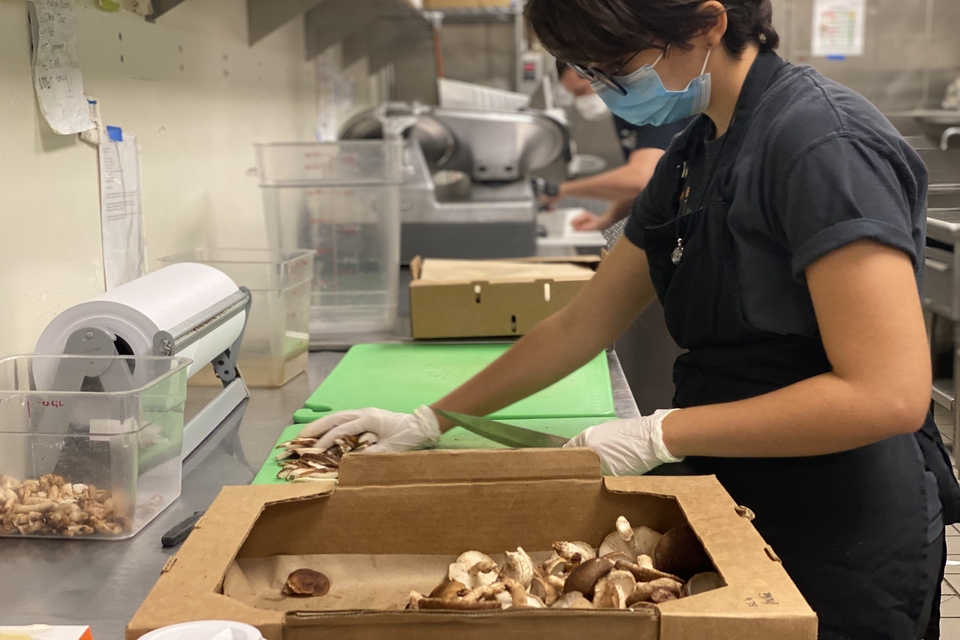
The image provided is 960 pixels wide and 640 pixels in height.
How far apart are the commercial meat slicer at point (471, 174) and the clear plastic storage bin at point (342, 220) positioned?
2.18 feet

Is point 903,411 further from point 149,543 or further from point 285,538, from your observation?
point 149,543

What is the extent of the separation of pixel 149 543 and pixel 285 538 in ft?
0.72

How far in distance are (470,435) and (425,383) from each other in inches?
14.5

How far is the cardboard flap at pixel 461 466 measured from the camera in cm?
90

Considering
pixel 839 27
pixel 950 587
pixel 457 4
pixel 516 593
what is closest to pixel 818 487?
pixel 516 593

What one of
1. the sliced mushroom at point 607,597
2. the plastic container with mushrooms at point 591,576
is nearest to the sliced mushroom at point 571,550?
the plastic container with mushrooms at point 591,576

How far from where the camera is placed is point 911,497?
116 cm

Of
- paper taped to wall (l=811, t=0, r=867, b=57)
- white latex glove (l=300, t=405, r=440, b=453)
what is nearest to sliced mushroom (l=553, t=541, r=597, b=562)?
white latex glove (l=300, t=405, r=440, b=453)

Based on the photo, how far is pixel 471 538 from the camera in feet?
3.07

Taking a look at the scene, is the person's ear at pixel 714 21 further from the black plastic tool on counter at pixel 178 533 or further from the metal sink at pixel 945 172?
the black plastic tool on counter at pixel 178 533

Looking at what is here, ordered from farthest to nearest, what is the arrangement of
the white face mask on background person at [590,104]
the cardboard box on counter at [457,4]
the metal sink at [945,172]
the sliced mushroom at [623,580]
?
1. the white face mask on background person at [590,104]
2. the cardboard box on counter at [457,4]
3. the metal sink at [945,172]
4. the sliced mushroom at [623,580]

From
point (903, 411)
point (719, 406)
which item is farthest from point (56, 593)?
point (903, 411)

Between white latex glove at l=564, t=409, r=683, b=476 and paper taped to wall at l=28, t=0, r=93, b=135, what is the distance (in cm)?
98

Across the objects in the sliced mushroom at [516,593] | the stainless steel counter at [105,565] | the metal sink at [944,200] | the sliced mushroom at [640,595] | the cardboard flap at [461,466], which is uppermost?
the metal sink at [944,200]
